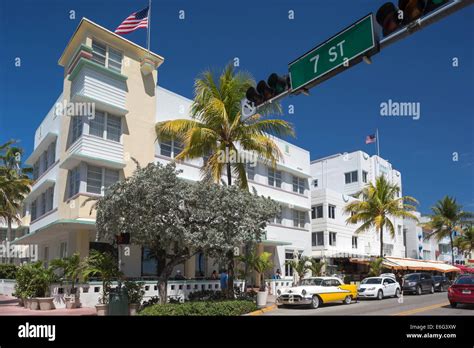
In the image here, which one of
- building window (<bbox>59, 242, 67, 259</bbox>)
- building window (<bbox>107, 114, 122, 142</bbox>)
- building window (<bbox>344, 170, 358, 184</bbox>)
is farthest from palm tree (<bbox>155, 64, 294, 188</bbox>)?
building window (<bbox>344, 170, 358, 184</bbox>)

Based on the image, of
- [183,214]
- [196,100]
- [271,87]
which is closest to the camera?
[271,87]

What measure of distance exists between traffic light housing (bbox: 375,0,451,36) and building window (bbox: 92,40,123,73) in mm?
20063

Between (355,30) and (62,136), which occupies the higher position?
(62,136)

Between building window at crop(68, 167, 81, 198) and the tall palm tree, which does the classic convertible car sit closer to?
building window at crop(68, 167, 81, 198)

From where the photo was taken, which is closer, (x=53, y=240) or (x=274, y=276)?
(x=53, y=240)

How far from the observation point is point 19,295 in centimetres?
2000

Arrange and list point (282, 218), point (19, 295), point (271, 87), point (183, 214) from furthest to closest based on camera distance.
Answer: point (282, 218)
point (19, 295)
point (183, 214)
point (271, 87)

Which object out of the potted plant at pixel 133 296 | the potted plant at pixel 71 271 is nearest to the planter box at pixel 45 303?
the potted plant at pixel 71 271

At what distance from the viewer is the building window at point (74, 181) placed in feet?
76.4

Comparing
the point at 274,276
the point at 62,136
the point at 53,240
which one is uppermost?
the point at 62,136

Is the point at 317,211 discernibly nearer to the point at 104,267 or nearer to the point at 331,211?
the point at 331,211
